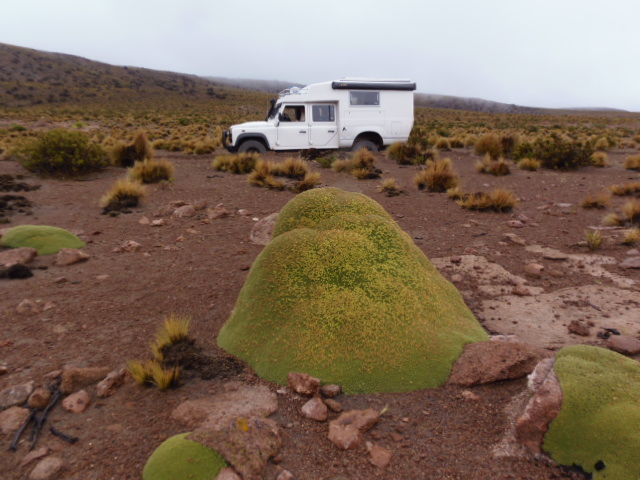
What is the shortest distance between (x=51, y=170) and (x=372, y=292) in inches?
420

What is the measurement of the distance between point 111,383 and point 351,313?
160cm

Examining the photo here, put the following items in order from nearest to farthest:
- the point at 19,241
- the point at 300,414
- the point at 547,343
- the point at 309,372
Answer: the point at 300,414, the point at 309,372, the point at 547,343, the point at 19,241

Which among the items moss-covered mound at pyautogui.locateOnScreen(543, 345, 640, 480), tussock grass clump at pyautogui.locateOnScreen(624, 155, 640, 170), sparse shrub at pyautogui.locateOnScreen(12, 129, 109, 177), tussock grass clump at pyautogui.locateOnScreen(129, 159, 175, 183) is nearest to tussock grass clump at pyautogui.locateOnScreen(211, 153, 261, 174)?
tussock grass clump at pyautogui.locateOnScreen(129, 159, 175, 183)

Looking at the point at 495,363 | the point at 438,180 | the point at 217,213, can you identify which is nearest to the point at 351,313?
the point at 495,363

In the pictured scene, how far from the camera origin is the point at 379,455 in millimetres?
1967

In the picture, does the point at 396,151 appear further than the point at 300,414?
Yes

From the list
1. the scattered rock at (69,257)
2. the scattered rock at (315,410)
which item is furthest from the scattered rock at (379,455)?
the scattered rock at (69,257)

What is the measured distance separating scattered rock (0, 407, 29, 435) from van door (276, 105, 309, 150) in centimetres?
1238

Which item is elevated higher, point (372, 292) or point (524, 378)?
point (372, 292)

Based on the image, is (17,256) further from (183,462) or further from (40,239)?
(183,462)

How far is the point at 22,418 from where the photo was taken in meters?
2.27

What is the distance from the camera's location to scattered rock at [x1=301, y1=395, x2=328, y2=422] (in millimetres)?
2227

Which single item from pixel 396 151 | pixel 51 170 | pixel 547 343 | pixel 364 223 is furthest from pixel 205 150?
pixel 547 343

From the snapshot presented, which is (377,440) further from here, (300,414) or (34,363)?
(34,363)
